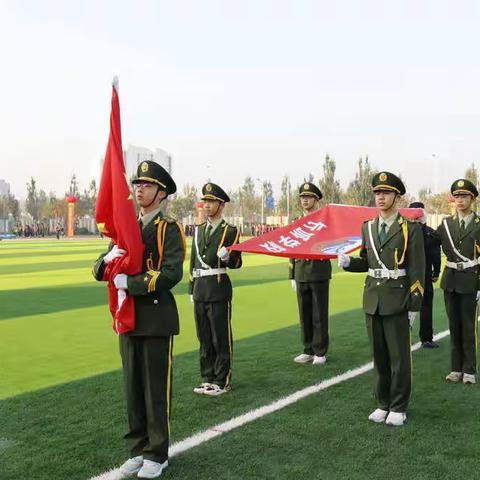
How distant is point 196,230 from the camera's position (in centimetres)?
645

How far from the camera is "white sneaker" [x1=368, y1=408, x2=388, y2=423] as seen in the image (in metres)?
5.21

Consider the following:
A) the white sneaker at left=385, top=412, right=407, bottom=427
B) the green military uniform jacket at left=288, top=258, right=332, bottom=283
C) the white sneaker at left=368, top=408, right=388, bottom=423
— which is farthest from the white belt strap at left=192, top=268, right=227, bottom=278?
the white sneaker at left=385, top=412, right=407, bottom=427

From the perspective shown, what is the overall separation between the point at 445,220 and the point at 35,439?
4657mm

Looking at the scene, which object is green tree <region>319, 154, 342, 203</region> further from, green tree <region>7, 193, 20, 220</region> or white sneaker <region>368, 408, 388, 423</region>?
white sneaker <region>368, 408, 388, 423</region>

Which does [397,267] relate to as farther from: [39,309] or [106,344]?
[39,309]

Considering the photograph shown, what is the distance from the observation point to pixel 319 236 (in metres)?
7.05

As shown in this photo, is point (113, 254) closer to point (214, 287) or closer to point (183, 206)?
point (214, 287)

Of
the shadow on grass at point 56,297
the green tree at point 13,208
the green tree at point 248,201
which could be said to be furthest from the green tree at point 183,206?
the shadow on grass at point 56,297

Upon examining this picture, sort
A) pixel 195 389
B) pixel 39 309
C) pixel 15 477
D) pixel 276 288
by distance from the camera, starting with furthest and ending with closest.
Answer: pixel 276 288 < pixel 39 309 < pixel 195 389 < pixel 15 477

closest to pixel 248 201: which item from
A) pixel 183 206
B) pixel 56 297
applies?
pixel 183 206

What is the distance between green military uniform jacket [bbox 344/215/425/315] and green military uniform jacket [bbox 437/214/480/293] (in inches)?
65.4

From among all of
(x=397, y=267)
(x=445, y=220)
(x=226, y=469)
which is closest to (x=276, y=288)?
(x=445, y=220)

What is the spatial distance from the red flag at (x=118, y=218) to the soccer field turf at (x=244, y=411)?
1.12m

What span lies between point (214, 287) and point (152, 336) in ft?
7.18
